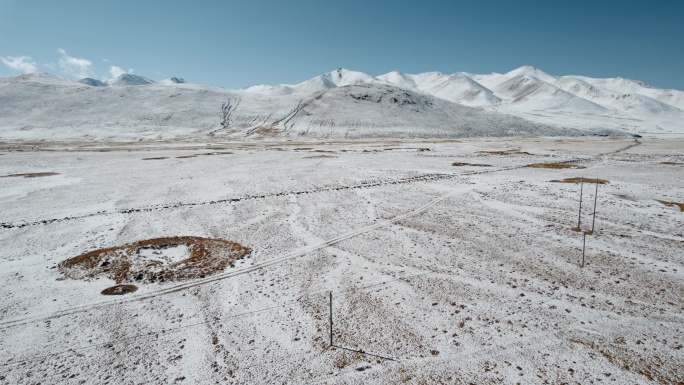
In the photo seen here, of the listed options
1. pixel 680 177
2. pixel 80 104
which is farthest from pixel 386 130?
pixel 80 104

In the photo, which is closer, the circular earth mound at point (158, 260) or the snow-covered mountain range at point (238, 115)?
the circular earth mound at point (158, 260)

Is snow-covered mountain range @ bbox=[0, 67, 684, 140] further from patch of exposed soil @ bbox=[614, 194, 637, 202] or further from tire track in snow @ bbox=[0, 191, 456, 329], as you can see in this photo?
tire track in snow @ bbox=[0, 191, 456, 329]

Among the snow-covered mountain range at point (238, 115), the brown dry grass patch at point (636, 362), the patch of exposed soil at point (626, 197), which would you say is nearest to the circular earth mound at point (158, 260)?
the brown dry grass patch at point (636, 362)

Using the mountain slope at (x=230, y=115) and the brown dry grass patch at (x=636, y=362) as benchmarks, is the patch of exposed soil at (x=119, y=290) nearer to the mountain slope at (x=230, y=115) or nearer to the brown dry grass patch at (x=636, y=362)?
the brown dry grass patch at (x=636, y=362)

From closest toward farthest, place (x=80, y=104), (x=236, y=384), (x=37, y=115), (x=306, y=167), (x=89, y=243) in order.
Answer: (x=236, y=384) < (x=89, y=243) < (x=306, y=167) < (x=37, y=115) < (x=80, y=104)

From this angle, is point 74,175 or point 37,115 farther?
point 37,115

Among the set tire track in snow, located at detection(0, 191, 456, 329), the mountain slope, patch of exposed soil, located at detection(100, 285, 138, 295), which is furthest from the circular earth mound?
the mountain slope

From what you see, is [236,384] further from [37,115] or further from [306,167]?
[37,115]
